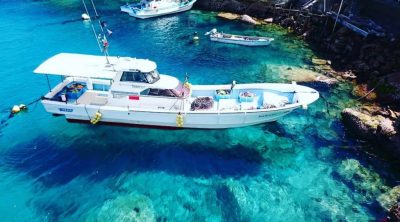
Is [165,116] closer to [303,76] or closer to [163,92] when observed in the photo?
[163,92]

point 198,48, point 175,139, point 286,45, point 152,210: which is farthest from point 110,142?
point 286,45

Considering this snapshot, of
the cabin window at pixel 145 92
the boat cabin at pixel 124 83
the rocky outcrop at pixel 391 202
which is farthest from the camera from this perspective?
the cabin window at pixel 145 92

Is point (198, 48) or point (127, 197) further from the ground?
point (198, 48)

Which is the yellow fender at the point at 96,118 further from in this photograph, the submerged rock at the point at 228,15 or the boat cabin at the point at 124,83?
the submerged rock at the point at 228,15

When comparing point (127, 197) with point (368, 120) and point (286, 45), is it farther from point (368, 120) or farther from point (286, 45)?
point (286, 45)

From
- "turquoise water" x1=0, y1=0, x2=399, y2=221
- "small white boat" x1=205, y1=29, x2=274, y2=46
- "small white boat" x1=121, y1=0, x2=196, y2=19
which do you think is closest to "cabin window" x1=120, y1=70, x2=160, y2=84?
"turquoise water" x1=0, y1=0, x2=399, y2=221

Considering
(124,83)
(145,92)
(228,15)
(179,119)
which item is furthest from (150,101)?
(228,15)

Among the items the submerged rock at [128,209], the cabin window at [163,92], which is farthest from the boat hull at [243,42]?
the submerged rock at [128,209]
